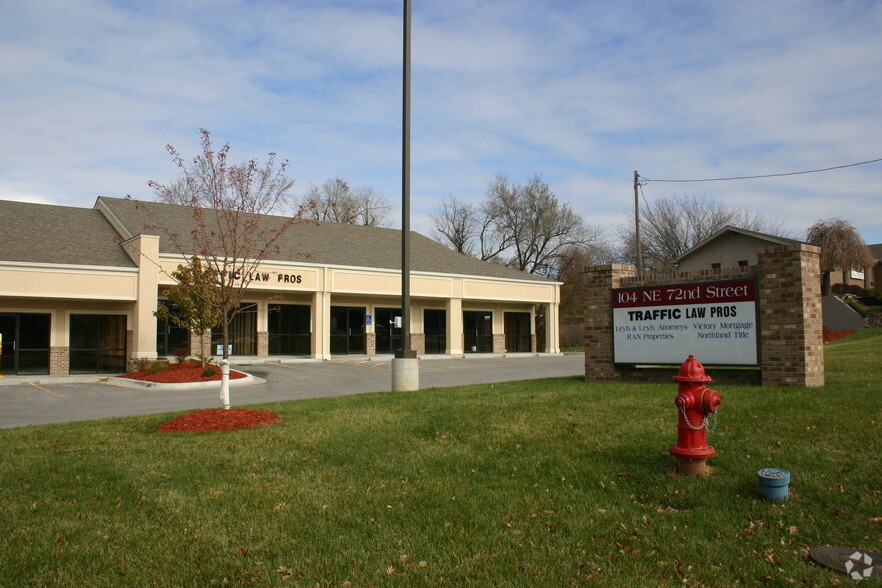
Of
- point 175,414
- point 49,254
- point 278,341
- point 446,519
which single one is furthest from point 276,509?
point 278,341

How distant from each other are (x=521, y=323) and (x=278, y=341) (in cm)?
1468

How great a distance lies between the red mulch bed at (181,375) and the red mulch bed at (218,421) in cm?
963

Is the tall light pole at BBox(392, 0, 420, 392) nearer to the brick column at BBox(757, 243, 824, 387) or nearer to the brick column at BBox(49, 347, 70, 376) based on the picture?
the brick column at BBox(757, 243, 824, 387)

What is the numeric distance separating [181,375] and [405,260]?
31.3 feet

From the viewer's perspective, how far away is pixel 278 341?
2891cm

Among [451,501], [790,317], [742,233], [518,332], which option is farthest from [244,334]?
[742,233]

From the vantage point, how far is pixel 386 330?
105 feet

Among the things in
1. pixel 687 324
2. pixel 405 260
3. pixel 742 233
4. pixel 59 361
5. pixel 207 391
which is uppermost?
pixel 742 233

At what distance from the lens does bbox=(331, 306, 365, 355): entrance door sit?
1204 inches

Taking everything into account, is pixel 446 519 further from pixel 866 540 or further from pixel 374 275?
pixel 374 275

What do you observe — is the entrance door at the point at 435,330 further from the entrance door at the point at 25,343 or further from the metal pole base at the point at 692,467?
the metal pole base at the point at 692,467

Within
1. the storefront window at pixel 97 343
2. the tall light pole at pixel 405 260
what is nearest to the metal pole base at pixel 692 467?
the tall light pole at pixel 405 260

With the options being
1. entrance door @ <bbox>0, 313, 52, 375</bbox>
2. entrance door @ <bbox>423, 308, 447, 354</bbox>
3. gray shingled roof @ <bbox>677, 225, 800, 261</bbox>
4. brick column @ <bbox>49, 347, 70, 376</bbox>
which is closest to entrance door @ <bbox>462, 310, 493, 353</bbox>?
entrance door @ <bbox>423, 308, 447, 354</bbox>

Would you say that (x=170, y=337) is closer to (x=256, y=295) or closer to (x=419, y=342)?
(x=256, y=295)
